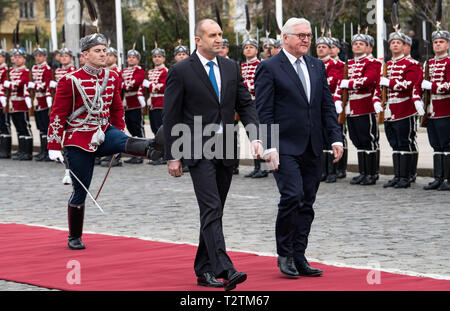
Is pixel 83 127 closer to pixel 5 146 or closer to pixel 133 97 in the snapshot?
pixel 133 97

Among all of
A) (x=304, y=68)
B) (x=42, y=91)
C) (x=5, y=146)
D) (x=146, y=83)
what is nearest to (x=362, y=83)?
(x=146, y=83)

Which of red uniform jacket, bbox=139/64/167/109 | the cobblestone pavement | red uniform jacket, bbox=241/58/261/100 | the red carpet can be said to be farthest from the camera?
red uniform jacket, bbox=139/64/167/109

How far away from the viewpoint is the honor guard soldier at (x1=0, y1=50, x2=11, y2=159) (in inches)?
798

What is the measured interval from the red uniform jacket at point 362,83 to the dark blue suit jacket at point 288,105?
6.72 m

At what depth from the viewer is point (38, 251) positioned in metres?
9.42

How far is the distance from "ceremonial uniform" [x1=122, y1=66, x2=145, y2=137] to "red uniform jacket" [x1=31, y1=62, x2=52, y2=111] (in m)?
1.46

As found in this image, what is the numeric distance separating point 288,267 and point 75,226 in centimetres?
251

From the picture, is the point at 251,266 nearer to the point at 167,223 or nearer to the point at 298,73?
the point at 298,73

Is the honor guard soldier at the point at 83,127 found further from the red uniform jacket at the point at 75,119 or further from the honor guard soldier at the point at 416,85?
the honor guard soldier at the point at 416,85

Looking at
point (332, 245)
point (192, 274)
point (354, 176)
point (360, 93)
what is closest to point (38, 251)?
point (192, 274)

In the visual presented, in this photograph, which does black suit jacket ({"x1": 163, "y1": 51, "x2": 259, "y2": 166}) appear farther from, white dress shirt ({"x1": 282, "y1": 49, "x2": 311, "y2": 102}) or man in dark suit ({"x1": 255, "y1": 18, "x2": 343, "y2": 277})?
white dress shirt ({"x1": 282, "y1": 49, "x2": 311, "y2": 102})

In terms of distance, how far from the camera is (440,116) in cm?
1397

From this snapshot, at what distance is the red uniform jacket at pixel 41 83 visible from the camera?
1980 cm

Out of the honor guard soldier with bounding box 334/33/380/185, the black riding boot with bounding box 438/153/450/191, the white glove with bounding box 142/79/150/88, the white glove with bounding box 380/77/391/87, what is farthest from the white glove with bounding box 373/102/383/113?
the white glove with bounding box 142/79/150/88
